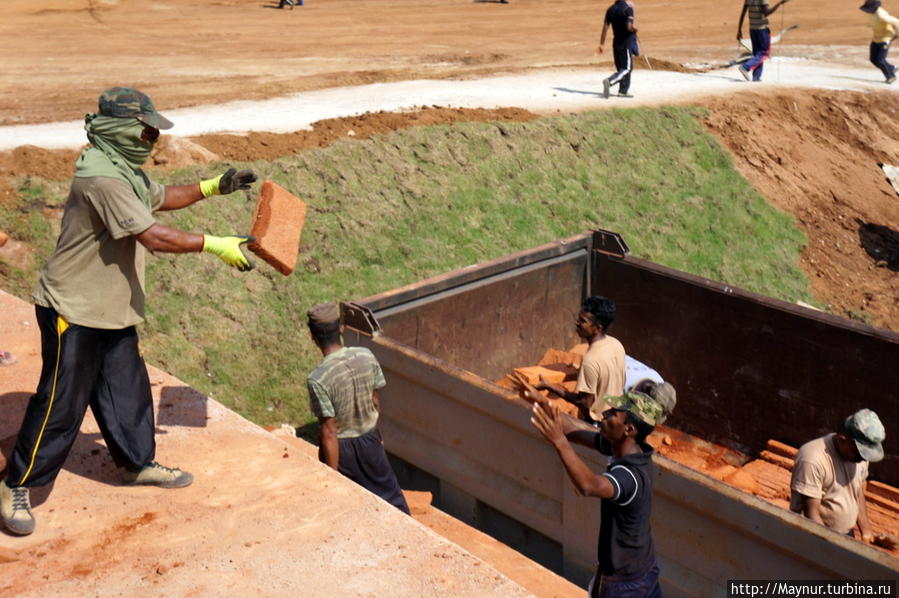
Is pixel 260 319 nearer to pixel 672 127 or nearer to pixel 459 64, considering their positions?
pixel 672 127

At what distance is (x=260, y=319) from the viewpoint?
32.4 feet

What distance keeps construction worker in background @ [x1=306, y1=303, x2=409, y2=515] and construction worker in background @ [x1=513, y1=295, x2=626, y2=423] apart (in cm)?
159

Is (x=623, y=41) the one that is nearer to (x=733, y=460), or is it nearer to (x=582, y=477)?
(x=733, y=460)

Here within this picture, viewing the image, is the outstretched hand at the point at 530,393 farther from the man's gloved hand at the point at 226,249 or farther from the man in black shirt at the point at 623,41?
the man in black shirt at the point at 623,41

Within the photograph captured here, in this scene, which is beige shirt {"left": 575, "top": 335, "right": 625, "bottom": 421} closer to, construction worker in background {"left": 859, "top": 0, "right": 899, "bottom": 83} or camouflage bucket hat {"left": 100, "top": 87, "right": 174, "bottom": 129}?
camouflage bucket hat {"left": 100, "top": 87, "right": 174, "bottom": 129}

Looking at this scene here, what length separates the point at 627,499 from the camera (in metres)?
4.58

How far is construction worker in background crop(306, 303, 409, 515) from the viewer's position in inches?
223

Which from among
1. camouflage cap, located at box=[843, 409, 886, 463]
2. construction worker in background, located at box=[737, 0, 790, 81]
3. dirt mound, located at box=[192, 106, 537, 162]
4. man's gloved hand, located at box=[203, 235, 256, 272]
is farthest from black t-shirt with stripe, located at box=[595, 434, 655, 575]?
construction worker in background, located at box=[737, 0, 790, 81]

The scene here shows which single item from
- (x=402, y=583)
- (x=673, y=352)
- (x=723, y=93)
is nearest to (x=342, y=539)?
(x=402, y=583)

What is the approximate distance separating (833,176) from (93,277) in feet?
44.1

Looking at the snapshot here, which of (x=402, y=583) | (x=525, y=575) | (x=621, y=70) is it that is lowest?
(x=525, y=575)

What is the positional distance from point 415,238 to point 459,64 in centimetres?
1079

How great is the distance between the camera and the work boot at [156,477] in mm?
5723

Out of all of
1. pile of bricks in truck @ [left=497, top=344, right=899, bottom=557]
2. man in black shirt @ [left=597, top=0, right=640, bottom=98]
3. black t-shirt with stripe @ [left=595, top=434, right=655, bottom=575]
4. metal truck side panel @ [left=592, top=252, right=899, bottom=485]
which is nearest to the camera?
black t-shirt with stripe @ [left=595, top=434, right=655, bottom=575]
